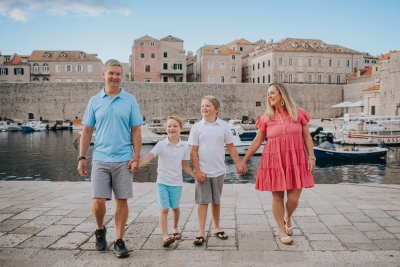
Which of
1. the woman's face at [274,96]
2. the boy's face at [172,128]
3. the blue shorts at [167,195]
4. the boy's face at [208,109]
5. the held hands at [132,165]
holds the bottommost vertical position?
the blue shorts at [167,195]

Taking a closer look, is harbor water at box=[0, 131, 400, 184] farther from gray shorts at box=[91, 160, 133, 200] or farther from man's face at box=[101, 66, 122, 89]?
man's face at box=[101, 66, 122, 89]

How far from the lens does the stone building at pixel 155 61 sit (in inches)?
1994

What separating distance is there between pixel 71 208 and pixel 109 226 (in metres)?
1.13

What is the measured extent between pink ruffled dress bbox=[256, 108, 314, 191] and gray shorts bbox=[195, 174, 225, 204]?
1.40 ft

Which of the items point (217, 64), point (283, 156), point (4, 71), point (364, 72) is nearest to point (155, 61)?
point (217, 64)

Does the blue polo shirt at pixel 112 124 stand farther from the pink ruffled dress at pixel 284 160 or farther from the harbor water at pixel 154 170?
the harbor water at pixel 154 170

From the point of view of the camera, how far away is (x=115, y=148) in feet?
11.5

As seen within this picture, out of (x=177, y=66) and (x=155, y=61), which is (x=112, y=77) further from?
(x=177, y=66)

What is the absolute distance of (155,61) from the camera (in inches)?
2015

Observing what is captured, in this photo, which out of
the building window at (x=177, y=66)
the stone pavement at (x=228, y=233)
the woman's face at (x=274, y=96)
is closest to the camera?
the stone pavement at (x=228, y=233)

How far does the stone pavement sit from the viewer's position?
3281 mm

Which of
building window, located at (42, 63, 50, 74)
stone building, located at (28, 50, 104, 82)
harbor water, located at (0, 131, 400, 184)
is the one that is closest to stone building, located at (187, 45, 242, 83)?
stone building, located at (28, 50, 104, 82)

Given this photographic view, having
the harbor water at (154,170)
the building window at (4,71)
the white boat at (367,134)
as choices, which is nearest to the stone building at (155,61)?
the building window at (4,71)

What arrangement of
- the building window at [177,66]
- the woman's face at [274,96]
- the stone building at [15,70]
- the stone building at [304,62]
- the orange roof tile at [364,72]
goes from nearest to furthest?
the woman's face at [274,96] < the orange roof tile at [364,72] < the stone building at [304,62] < the building window at [177,66] < the stone building at [15,70]
